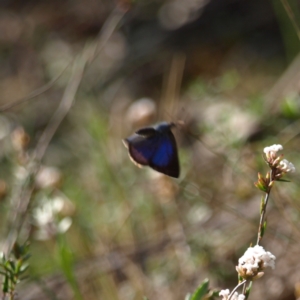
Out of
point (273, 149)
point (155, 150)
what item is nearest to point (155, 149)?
point (155, 150)

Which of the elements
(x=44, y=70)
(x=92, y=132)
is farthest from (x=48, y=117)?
(x=92, y=132)

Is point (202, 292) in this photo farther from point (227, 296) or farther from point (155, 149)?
point (155, 149)

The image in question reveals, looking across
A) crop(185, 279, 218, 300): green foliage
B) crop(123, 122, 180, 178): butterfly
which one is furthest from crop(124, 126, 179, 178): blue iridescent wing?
crop(185, 279, 218, 300): green foliage

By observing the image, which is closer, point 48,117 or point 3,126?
point 3,126

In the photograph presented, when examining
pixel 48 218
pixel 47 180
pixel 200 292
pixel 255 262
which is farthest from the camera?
pixel 47 180

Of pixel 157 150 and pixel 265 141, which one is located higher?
pixel 157 150

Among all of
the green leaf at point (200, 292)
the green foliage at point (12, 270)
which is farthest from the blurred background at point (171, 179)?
the green leaf at point (200, 292)

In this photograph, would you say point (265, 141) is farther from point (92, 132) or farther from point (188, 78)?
point (188, 78)
